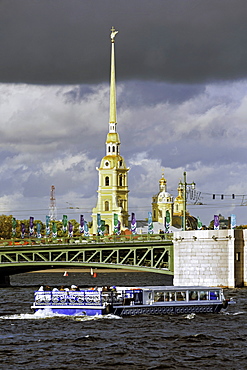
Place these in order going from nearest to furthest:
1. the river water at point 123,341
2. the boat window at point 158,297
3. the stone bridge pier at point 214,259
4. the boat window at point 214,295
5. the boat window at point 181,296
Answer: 1. the river water at point 123,341
2. the boat window at point 158,297
3. the boat window at point 181,296
4. the boat window at point 214,295
5. the stone bridge pier at point 214,259

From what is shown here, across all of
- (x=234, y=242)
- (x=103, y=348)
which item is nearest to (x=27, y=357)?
(x=103, y=348)

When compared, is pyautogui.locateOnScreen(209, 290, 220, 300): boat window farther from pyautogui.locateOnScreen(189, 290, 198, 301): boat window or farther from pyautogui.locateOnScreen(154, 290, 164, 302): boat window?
pyautogui.locateOnScreen(154, 290, 164, 302): boat window

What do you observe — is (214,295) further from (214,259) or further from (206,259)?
(206,259)

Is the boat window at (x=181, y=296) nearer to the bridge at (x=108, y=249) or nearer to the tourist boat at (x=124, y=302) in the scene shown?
the tourist boat at (x=124, y=302)

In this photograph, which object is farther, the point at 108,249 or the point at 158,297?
the point at 108,249

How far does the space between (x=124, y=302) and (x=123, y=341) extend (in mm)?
12657

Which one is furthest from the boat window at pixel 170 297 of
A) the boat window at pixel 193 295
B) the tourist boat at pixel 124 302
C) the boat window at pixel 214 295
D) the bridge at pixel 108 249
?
the bridge at pixel 108 249

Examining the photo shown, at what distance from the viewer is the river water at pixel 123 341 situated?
5026 cm

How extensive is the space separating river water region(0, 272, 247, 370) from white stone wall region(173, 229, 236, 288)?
18133mm

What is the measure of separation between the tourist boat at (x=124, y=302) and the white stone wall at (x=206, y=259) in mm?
21147

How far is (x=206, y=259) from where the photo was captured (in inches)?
3745

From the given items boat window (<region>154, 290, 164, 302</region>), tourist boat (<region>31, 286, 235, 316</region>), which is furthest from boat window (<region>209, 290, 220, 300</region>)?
boat window (<region>154, 290, 164, 302</region>)

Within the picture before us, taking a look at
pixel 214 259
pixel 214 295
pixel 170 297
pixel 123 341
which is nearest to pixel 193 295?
pixel 214 295

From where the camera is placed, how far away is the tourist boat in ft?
228
